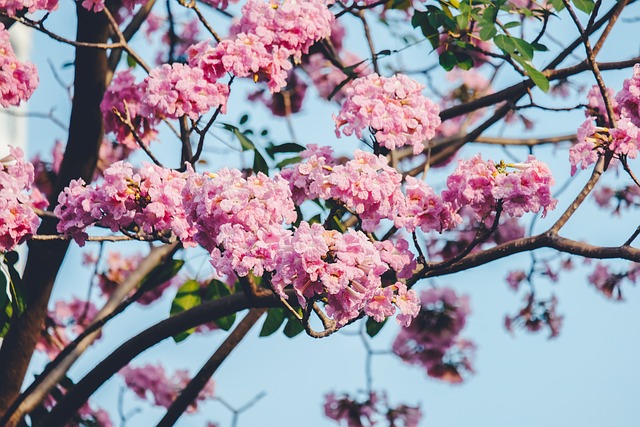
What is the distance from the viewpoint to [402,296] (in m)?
2.45

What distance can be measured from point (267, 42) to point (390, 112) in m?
0.49

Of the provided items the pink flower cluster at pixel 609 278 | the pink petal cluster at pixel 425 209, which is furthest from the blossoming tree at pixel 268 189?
the pink flower cluster at pixel 609 278

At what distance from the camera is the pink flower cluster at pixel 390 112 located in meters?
2.72

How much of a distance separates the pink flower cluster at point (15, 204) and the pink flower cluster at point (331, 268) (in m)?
0.73

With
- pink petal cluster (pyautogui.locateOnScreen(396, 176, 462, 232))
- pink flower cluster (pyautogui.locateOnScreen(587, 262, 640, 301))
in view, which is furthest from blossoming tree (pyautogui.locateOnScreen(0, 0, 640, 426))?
pink flower cluster (pyautogui.locateOnScreen(587, 262, 640, 301))

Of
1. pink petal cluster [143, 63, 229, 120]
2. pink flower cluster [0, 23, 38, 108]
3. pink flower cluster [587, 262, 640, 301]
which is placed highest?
pink flower cluster [587, 262, 640, 301]

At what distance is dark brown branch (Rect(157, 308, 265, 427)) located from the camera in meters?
3.27

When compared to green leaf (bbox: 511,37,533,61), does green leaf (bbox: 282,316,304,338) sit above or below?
below

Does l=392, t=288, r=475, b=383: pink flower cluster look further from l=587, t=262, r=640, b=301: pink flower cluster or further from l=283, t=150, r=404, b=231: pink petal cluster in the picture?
l=283, t=150, r=404, b=231: pink petal cluster

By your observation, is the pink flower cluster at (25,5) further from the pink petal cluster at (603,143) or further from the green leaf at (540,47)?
the pink petal cluster at (603,143)

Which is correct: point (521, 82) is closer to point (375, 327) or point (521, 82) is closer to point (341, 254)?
point (375, 327)

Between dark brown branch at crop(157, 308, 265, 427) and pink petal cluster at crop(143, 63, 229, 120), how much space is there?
95 centimetres

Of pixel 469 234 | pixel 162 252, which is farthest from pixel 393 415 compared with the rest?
pixel 162 252

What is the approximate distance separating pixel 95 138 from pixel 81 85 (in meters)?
0.20
